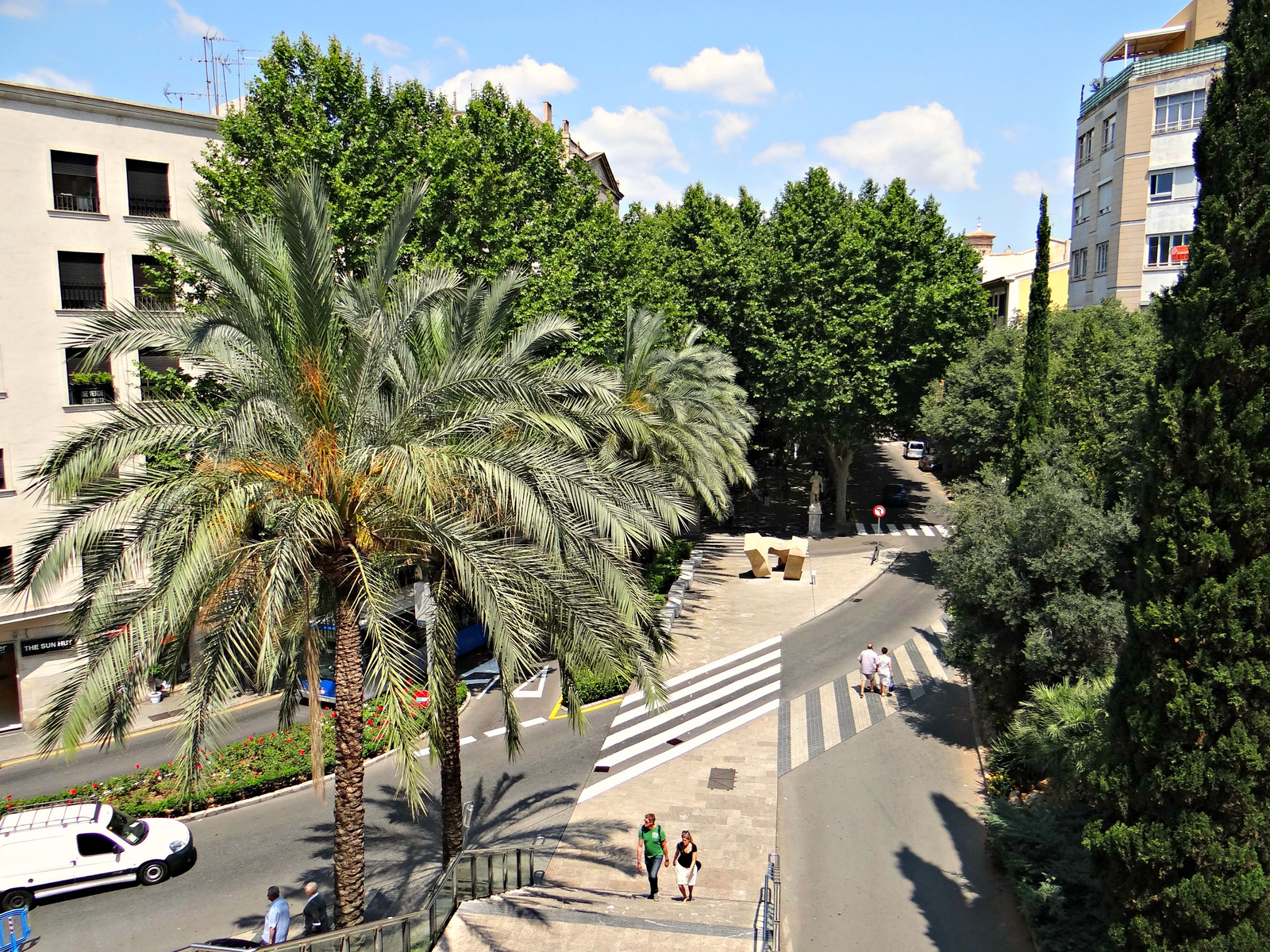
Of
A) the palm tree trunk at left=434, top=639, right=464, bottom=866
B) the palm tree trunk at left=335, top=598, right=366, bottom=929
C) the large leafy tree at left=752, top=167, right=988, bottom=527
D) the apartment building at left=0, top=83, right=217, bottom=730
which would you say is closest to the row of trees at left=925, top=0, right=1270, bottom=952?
the palm tree trunk at left=434, top=639, right=464, bottom=866

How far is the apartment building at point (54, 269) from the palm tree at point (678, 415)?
1233cm

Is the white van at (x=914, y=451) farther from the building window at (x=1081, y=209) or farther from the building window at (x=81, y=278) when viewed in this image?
the building window at (x=81, y=278)

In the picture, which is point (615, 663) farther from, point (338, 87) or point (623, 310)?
point (338, 87)

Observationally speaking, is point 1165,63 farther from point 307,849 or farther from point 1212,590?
point 307,849

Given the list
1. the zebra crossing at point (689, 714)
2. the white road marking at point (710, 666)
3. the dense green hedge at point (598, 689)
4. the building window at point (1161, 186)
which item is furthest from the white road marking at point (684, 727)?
the building window at point (1161, 186)

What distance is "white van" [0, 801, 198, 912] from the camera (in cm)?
1427

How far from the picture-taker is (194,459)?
31.8 ft

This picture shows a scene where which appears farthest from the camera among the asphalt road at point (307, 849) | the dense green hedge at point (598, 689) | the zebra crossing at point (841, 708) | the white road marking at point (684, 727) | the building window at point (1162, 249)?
the building window at point (1162, 249)

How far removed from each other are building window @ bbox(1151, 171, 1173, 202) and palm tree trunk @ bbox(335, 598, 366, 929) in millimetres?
40105

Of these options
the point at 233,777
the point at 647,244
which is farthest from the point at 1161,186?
the point at 233,777

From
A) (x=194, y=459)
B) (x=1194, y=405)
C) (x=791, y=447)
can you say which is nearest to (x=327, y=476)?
(x=194, y=459)

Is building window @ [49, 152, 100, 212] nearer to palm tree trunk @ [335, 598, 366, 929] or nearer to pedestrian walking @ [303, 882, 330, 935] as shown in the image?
palm tree trunk @ [335, 598, 366, 929]

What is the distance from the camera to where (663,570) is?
30.8 metres

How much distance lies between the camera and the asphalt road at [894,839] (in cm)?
1272
